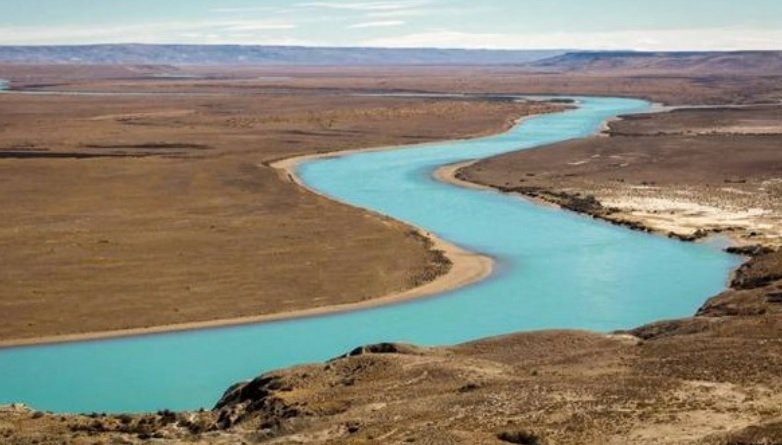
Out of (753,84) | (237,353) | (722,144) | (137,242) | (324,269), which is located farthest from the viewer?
(753,84)

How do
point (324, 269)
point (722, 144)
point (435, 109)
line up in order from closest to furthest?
1. point (324, 269)
2. point (722, 144)
3. point (435, 109)

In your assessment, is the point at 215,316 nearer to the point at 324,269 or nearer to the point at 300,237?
the point at 324,269

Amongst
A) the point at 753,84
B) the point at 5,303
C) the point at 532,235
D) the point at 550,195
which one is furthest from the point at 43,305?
the point at 753,84

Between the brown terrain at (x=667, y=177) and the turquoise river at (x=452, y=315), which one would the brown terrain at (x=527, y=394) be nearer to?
the turquoise river at (x=452, y=315)

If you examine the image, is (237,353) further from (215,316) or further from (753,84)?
(753,84)

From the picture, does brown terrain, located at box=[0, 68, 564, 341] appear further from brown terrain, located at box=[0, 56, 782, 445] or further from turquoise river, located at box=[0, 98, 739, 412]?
turquoise river, located at box=[0, 98, 739, 412]

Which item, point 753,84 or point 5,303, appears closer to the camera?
point 5,303

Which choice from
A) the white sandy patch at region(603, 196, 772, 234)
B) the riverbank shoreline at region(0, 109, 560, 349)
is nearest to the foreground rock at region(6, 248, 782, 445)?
the riverbank shoreline at region(0, 109, 560, 349)
